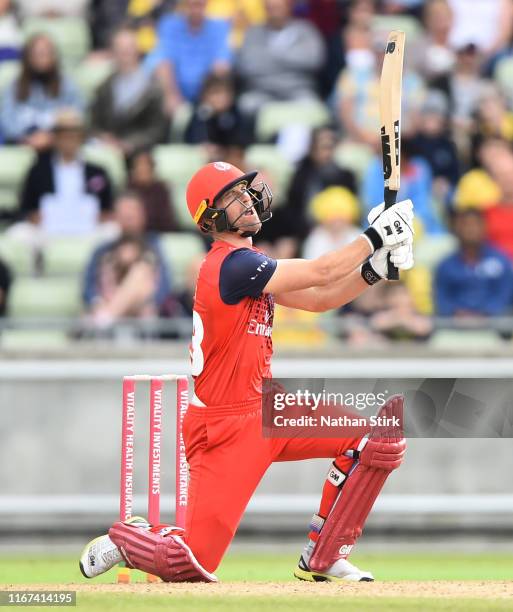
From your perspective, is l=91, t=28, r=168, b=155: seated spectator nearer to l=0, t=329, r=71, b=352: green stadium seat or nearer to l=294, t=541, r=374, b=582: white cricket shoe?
l=0, t=329, r=71, b=352: green stadium seat

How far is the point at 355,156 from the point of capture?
1476 centimetres

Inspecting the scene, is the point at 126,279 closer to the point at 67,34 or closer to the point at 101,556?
the point at 67,34

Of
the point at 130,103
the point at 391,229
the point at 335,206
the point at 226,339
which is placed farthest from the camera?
the point at 130,103

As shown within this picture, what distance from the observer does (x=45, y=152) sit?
46.6 feet

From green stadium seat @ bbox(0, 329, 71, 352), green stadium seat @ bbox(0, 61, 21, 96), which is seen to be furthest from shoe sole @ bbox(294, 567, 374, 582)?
green stadium seat @ bbox(0, 61, 21, 96)

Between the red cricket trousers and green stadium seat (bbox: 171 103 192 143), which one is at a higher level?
green stadium seat (bbox: 171 103 192 143)

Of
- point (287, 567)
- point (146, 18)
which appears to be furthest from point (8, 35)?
point (287, 567)

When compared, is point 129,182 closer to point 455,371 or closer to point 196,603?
point 455,371

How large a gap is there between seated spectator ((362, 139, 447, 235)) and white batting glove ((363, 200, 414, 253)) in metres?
5.95

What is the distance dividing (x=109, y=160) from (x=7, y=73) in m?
1.68

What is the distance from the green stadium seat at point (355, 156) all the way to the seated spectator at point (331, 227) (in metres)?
0.80

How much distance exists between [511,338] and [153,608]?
5.49 m

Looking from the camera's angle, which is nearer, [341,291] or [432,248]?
[341,291]

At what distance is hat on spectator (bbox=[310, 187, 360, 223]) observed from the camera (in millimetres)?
13547
